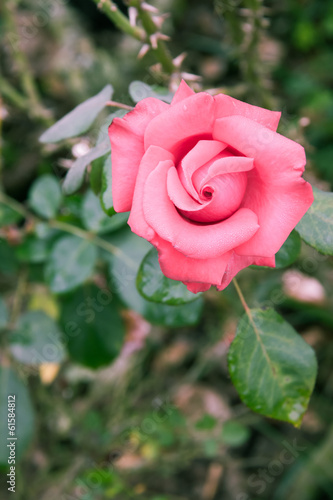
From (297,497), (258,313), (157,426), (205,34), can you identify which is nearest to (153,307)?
(258,313)

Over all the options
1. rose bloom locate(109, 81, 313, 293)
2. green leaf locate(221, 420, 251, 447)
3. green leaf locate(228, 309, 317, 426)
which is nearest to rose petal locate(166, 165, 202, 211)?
rose bloom locate(109, 81, 313, 293)

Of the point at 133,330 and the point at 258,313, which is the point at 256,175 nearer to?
the point at 258,313

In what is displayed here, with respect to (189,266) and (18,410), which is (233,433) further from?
(189,266)

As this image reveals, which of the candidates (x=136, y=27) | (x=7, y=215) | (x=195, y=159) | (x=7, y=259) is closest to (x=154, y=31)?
(x=136, y=27)

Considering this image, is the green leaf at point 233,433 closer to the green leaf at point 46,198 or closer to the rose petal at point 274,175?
the green leaf at point 46,198

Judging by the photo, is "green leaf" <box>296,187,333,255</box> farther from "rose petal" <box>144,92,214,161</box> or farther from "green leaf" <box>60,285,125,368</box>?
"green leaf" <box>60,285,125,368</box>

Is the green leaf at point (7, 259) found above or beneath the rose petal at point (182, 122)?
beneath

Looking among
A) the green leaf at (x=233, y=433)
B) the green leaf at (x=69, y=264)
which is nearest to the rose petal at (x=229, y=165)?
the green leaf at (x=69, y=264)
